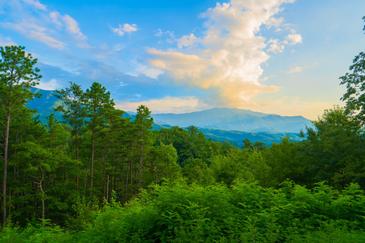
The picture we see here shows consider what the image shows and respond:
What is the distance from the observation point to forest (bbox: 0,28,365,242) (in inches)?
292

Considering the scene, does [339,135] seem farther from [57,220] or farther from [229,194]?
[57,220]

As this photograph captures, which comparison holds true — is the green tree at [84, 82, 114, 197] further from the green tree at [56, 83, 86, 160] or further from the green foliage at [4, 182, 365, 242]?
the green foliage at [4, 182, 365, 242]

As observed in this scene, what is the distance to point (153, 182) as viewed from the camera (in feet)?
55.0

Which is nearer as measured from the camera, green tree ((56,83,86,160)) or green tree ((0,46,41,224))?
green tree ((0,46,41,224))

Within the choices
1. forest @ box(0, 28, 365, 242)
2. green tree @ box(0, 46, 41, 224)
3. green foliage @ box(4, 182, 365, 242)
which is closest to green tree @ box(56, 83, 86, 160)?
forest @ box(0, 28, 365, 242)

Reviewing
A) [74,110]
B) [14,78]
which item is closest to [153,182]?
[14,78]

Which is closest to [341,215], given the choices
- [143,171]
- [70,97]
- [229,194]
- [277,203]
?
[277,203]

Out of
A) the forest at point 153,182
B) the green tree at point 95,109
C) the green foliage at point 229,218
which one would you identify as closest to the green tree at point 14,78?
the forest at point 153,182

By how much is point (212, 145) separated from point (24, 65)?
265ft

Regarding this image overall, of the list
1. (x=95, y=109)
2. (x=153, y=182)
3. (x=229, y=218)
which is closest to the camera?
(x=229, y=218)

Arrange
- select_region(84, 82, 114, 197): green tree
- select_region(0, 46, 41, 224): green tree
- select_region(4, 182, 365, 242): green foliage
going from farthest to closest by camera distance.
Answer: select_region(84, 82, 114, 197): green tree
select_region(0, 46, 41, 224): green tree
select_region(4, 182, 365, 242): green foliage

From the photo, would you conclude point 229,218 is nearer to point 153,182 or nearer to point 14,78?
point 153,182

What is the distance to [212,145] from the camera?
103m

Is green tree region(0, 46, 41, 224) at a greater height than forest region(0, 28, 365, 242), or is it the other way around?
green tree region(0, 46, 41, 224)
